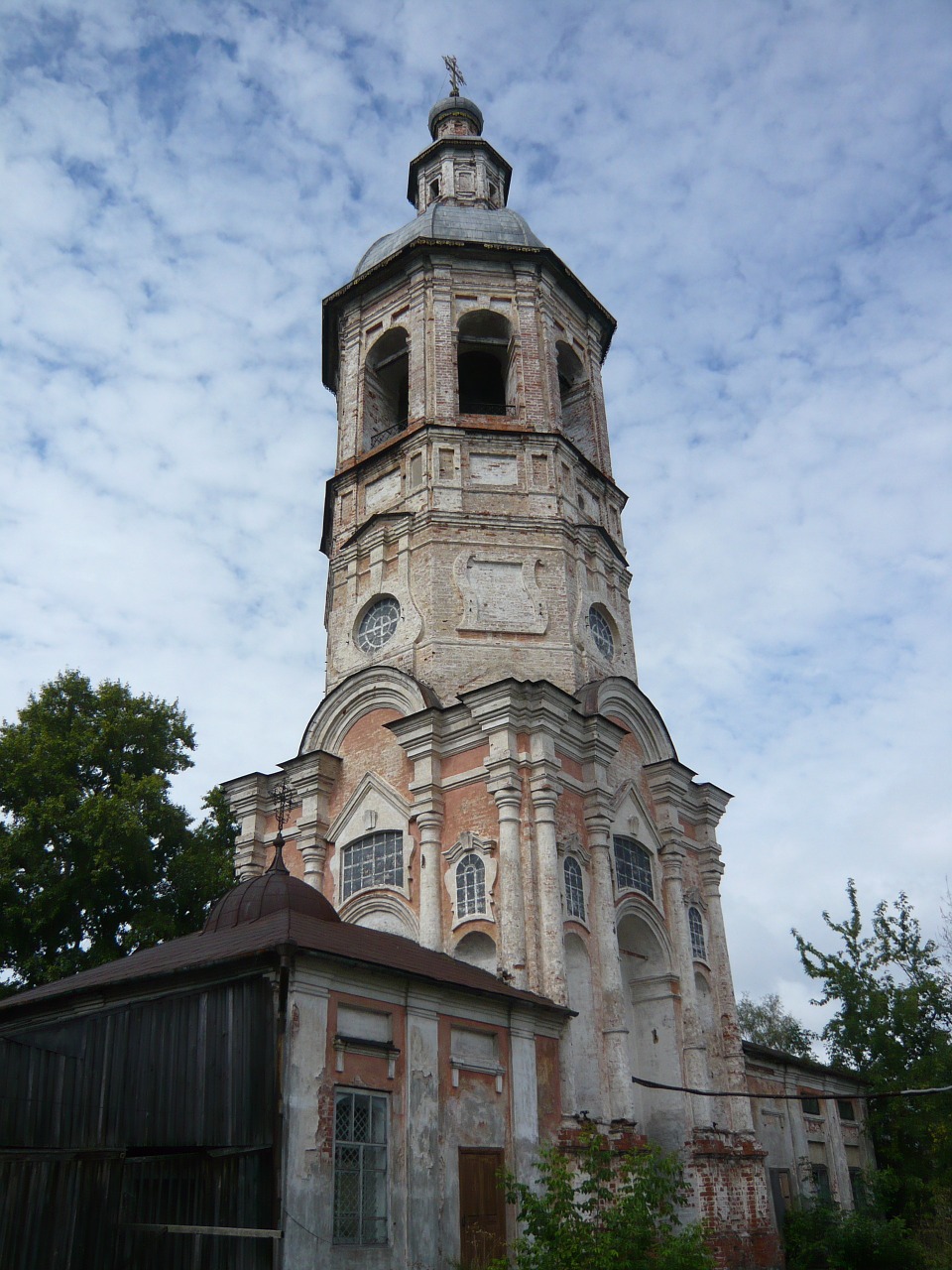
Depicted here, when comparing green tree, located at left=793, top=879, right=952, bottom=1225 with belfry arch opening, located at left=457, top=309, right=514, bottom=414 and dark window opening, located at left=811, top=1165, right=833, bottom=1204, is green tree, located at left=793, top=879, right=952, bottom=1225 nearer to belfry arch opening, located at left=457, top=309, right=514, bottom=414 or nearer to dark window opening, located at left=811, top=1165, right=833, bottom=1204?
dark window opening, located at left=811, top=1165, right=833, bottom=1204

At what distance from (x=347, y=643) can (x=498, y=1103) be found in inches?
358

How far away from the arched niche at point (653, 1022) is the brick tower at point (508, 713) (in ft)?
0.11

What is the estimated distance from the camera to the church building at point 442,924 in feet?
32.2

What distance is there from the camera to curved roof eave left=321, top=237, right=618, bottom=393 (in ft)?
70.4

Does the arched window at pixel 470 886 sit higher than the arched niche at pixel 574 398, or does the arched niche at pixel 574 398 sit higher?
the arched niche at pixel 574 398

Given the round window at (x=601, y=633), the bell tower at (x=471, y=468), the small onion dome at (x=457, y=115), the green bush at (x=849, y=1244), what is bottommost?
the green bush at (x=849, y=1244)

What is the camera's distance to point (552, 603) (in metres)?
18.3

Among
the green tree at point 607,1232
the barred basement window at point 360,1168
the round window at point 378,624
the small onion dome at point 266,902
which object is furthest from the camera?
the round window at point 378,624

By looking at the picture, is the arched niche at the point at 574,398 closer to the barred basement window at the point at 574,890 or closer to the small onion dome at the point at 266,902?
the barred basement window at the point at 574,890

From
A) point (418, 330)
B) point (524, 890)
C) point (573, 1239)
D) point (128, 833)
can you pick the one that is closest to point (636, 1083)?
point (524, 890)

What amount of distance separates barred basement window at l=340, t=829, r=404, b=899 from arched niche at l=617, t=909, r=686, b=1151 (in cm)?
345

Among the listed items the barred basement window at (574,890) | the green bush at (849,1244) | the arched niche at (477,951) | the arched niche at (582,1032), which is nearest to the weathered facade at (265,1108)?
the arched niche at (582,1032)

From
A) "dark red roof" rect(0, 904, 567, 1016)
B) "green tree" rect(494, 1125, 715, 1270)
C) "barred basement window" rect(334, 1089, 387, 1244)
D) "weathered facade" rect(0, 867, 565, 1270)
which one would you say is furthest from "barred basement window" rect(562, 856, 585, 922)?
"barred basement window" rect(334, 1089, 387, 1244)

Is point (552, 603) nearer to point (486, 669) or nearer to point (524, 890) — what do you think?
point (486, 669)
